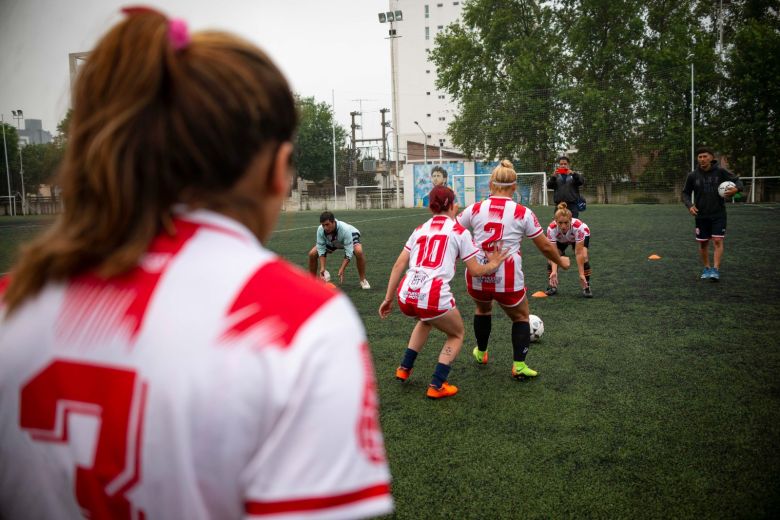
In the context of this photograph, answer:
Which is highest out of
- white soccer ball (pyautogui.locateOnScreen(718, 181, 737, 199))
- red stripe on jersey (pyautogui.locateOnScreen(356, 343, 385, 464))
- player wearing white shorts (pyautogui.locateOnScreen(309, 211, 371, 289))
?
white soccer ball (pyautogui.locateOnScreen(718, 181, 737, 199))

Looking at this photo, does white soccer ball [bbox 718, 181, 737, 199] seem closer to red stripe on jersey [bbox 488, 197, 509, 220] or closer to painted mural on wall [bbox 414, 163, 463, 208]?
red stripe on jersey [bbox 488, 197, 509, 220]

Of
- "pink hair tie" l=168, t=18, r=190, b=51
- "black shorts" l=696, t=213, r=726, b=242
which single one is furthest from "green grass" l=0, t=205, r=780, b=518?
"pink hair tie" l=168, t=18, r=190, b=51

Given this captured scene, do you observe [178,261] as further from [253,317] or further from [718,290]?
[718,290]

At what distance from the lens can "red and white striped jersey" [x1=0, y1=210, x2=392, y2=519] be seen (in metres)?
0.85

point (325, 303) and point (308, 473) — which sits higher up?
point (325, 303)

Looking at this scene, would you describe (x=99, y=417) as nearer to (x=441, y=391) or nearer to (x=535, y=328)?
(x=441, y=391)

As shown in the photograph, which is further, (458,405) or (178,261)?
(458,405)

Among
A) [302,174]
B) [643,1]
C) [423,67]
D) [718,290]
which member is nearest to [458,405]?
[718,290]

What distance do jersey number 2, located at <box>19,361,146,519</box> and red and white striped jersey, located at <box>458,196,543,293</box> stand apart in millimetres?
4588

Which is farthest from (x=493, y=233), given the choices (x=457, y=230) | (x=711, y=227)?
(x=711, y=227)

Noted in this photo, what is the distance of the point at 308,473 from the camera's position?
0.84 metres

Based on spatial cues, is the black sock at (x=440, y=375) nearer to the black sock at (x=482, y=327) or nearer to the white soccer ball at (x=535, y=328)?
the black sock at (x=482, y=327)

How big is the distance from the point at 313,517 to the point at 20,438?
508mm

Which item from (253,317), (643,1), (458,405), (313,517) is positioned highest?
(643,1)
